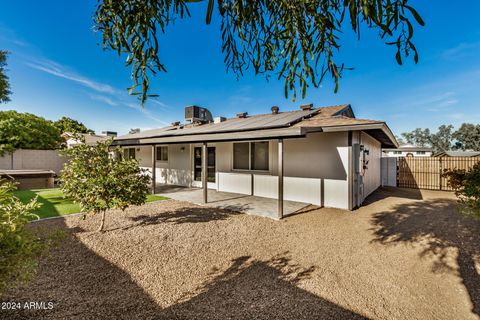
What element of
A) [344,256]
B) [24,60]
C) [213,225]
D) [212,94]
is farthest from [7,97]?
[344,256]

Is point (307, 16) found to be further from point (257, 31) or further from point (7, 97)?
point (7, 97)

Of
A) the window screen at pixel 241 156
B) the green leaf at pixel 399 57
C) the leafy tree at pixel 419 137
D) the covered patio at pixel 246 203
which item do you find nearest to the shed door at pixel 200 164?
the window screen at pixel 241 156

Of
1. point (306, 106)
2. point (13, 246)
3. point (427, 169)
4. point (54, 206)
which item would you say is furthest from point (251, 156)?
point (427, 169)

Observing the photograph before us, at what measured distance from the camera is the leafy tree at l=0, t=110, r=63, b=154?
1645 centimetres

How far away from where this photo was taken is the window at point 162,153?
1379 centimetres

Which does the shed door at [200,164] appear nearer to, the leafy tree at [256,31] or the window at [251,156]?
the window at [251,156]

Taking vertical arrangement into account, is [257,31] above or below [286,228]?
above

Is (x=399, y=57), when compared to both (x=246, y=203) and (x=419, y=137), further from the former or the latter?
(x=419, y=137)

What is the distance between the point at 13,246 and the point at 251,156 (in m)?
8.53

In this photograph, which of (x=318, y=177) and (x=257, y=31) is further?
(x=318, y=177)

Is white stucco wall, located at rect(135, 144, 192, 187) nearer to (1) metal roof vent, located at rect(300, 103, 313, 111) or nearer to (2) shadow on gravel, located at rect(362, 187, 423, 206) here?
(1) metal roof vent, located at rect(300, 103, 313, 111)

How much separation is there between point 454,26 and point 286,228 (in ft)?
34.3

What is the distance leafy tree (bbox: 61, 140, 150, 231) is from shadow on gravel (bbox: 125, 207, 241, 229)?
1.10 metres

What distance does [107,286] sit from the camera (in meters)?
3.06
